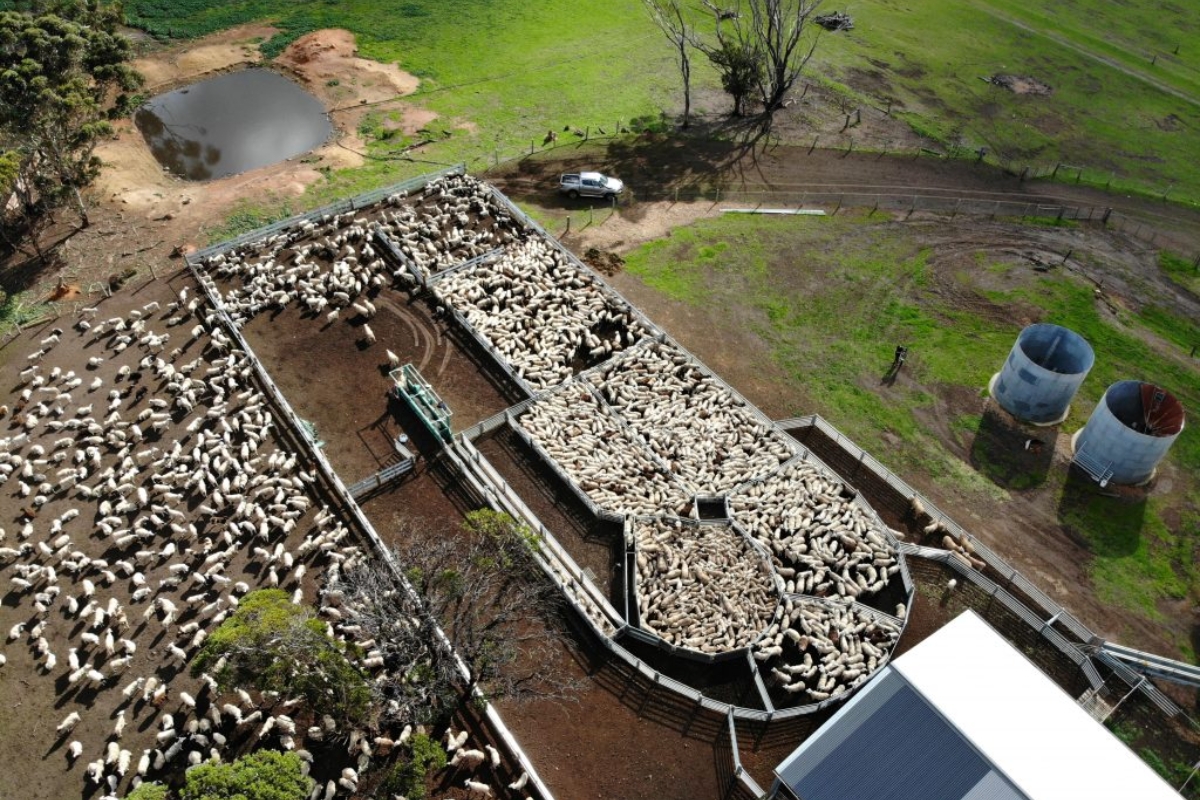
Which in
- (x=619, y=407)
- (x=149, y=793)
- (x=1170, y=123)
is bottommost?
(x=619, y=407)

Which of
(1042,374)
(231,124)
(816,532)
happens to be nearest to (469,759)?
(816,532)

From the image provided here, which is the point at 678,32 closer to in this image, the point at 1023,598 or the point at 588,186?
the point at 588,186

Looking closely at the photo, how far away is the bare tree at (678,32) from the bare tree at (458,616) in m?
56.4

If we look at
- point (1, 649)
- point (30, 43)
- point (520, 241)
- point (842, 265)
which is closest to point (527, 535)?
point (1, 649)

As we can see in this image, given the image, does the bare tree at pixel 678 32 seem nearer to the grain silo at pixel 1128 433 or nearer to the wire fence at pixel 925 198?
the wire fence at pixel 925 198

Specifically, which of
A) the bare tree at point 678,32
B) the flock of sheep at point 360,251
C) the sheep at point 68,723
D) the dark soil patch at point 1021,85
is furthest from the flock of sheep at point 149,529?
the dark soil patch at point 1021,85

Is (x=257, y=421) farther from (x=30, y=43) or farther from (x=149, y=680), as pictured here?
(x=30, y=43)

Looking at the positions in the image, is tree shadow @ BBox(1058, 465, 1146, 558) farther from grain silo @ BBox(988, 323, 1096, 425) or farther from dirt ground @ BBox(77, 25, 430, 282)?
dirt ground @ BBox(77, 25, 430, 282)

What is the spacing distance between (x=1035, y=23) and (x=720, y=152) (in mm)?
63472

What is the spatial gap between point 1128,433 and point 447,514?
136ft

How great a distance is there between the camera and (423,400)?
49719mm

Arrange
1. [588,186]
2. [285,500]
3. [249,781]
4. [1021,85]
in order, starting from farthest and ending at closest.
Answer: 1. [1021,85]
2. [588,186]
3. [285,500]
4. [249,781]

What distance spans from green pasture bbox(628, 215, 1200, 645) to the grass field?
23137 millimetres

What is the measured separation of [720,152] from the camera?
78.6 meters
